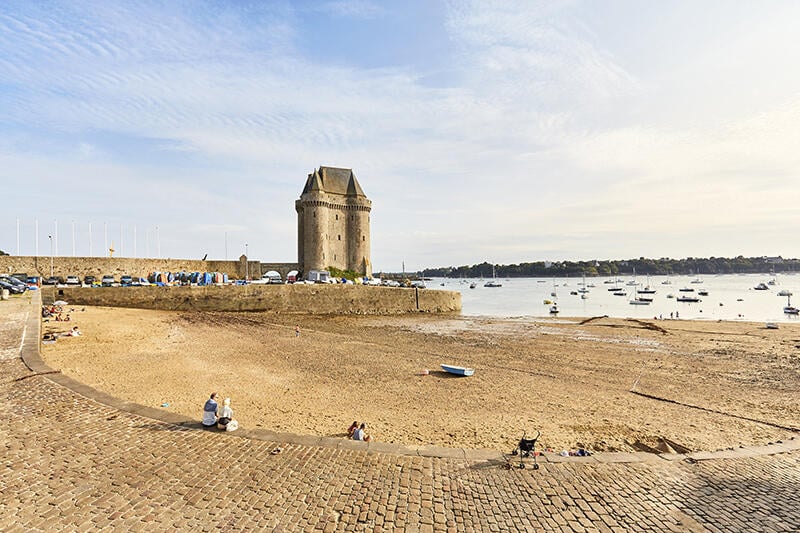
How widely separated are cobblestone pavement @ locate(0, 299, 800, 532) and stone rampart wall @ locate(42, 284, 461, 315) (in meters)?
27.6

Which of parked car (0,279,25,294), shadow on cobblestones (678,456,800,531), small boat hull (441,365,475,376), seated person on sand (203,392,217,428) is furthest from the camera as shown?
parked car (0,279,25,294)

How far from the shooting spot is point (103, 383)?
11969mm

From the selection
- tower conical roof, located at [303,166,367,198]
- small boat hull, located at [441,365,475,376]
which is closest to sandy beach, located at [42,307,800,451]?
small boat hull, located at [441,365,475,376]

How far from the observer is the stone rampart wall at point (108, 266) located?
35.4 m

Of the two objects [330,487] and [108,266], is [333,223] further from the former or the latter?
[330,487]

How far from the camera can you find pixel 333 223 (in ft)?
174

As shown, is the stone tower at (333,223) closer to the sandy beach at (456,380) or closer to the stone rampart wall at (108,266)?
the stone rampart wall at (108,266)

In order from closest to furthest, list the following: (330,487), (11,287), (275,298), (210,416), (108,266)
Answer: (330,487) → (210,416) → (11,287) → (108,266) → (275,298)

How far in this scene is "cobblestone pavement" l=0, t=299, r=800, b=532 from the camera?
200 inches

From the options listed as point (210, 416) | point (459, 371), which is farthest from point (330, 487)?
point (459, 371)

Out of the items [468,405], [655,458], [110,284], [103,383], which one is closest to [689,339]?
[468,405]

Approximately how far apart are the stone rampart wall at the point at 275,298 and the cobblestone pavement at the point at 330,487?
27606 mm

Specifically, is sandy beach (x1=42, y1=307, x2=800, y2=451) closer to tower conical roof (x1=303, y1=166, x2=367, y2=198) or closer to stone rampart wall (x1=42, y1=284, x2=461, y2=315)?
stone rampart wall (x1=42, y1=284, x2=461, y2=315)

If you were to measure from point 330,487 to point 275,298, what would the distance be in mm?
34803
